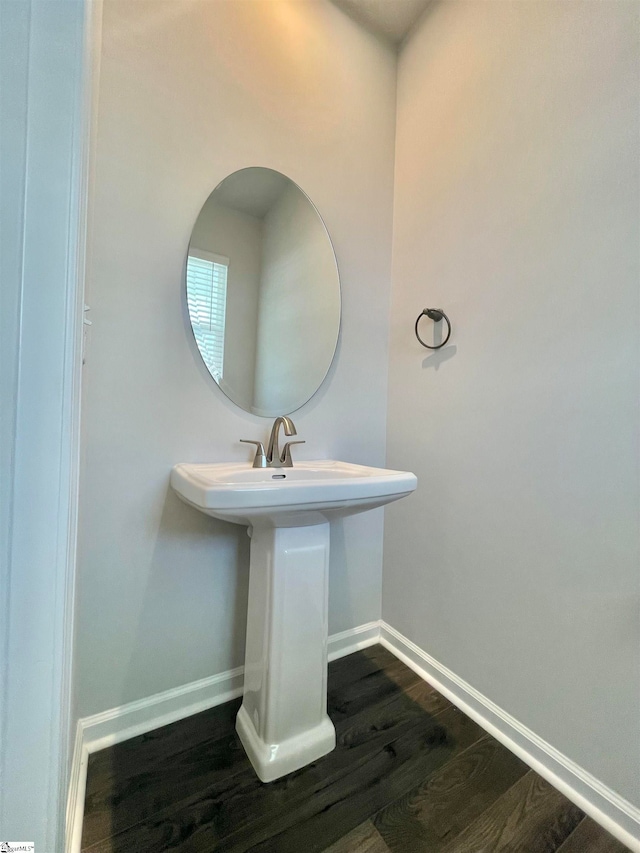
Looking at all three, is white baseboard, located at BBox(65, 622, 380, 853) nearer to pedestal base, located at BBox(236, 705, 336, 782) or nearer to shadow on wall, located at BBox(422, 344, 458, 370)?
pedestal base, located at BBox(236, 705, 336, 782)

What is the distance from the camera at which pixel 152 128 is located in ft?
3.60

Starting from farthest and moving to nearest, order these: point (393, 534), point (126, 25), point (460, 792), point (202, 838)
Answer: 1. point (393, 534)
2. point (126, 25)
3. point (460, 792)
4. point (202, 838)

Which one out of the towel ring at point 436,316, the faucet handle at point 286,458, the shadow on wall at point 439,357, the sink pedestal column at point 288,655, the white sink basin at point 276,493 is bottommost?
the sink pedestal column at point 288,655

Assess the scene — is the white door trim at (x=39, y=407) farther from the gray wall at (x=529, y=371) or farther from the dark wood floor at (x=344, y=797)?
the gray wall at (x=529, y=371)

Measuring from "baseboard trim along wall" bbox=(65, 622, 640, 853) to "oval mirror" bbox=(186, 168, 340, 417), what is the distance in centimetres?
98

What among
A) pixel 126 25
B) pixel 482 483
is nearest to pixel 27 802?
pixel 482 483

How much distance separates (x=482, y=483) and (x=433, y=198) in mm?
1126

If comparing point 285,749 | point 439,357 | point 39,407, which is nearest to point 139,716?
point 285,749

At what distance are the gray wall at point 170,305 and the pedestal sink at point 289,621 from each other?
181 mm

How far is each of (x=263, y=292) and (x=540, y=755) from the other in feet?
5.54

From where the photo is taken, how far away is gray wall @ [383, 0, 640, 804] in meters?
0.89

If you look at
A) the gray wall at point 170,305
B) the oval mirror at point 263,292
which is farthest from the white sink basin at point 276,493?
the oval mirror at point 263,292

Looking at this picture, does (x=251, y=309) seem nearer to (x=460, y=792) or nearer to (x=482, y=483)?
(x=482, y=483)

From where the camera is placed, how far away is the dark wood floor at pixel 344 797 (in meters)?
0.82
